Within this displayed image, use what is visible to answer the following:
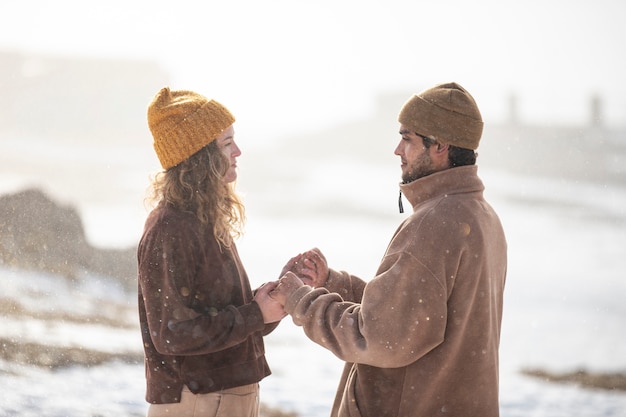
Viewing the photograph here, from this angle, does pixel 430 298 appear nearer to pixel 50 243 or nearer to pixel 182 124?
pixel 182 124

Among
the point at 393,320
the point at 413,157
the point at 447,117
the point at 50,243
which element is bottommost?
the point at 393,320

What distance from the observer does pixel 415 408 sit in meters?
2.35

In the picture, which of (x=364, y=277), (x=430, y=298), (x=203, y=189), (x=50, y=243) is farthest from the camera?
(x=364, y=277)

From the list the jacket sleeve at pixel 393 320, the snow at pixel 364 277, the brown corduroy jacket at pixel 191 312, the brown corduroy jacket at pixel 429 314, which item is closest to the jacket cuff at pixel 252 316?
the brown corduroy jacket at pixel 191 312

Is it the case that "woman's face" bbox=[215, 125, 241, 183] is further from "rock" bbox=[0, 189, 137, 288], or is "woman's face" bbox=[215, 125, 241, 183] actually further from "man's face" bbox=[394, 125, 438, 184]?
"rock" bbox=[0, 189, 137, 288]

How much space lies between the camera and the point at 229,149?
255cm

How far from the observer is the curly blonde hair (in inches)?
94.9

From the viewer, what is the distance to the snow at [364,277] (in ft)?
20.1

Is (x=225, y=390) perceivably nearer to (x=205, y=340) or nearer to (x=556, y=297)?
(x=205, y=340)

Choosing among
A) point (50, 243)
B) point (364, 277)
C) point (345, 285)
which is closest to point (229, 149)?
point (345, 285)

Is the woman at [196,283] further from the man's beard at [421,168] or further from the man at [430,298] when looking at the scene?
the man's beard at [421,168]

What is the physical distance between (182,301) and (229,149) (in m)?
0.57

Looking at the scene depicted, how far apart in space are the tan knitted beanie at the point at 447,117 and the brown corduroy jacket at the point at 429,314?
109 mm

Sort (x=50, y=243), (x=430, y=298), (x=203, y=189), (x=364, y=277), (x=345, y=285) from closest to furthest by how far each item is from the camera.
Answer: (x=430, y=298) → (x=203, y=189) → (x=345, y=285) → (x=50, y=243) → (x=364, y=277)
